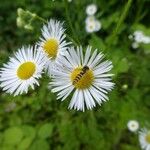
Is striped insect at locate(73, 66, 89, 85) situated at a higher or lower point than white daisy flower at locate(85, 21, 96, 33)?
lower

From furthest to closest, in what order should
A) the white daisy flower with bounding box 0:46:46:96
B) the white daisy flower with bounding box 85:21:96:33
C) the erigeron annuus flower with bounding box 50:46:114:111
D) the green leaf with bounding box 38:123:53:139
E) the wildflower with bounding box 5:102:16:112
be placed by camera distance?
the white daisy flower with bounding box 85:21:96:33
the wildflower with bounding box 5:102:16:112
the green leaf with bounding box 38:123:53:139
the white daisy flower with bounding box 0:46:46:96
the erigeron annuus flower with bounding box 50:46:114:111

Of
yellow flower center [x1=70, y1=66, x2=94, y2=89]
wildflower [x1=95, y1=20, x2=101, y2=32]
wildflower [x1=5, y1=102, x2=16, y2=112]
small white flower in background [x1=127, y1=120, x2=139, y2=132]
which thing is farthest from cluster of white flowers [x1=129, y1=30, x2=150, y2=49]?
yellow flower center [x1=70, y1=66, x2=94, y2=89]

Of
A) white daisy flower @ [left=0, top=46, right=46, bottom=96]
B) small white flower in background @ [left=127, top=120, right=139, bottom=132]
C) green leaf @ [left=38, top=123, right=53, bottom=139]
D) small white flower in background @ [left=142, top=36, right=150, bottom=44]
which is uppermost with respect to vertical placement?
small white flower in background @ [left=142, top=36, right=150, bottom=44]

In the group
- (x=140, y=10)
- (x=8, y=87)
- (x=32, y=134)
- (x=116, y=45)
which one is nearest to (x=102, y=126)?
(x=32, y=134)

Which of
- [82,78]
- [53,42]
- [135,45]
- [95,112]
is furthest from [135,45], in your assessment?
[82,78]

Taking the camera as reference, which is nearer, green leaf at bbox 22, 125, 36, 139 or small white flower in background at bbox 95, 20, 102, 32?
green leaf at bbox 22, 125, 36, 139

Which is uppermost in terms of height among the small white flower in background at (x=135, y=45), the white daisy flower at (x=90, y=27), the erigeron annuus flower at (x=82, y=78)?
the white daisy flower at (x=90, y=27)

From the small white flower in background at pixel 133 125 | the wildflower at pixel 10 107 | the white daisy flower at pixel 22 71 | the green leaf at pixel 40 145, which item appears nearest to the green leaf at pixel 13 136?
the green leaf at pixel 40 145

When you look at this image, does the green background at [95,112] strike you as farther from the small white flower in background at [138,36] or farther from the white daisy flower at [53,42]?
the white daisy flower at [53,42]

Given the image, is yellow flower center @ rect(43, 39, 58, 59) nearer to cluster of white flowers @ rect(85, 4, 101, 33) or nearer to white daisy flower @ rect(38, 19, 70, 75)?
white daisy flower @ rect(38, 19, 70, 75)
